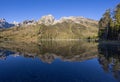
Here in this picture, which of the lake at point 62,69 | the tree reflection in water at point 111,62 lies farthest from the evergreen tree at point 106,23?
the lake at point 62,69

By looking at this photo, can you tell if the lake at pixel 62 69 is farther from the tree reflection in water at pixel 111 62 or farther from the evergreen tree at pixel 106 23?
the evergreen tree at pixel 106 23

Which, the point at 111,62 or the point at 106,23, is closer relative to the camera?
the point at 111,62

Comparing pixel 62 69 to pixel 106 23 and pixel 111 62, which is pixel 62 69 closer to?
pixel 111 62

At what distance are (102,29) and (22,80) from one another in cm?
15415

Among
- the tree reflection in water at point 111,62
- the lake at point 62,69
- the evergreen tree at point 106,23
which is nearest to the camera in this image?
the lake at point 62,69

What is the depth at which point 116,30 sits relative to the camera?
443ft

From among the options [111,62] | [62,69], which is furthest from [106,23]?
[62,69]

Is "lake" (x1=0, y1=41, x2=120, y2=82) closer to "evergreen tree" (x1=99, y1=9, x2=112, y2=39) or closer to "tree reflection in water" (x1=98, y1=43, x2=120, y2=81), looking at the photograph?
"tree reflection in water" (x1=98, y1=43, x2=120, y2=81)

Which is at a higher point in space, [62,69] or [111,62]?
[111,62]

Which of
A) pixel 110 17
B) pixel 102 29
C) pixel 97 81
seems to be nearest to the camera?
pixel 97 81

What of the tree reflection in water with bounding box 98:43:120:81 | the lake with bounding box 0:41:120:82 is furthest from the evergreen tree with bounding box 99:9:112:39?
the lake with bounding box 0:41:120:82

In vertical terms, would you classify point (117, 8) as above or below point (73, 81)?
above

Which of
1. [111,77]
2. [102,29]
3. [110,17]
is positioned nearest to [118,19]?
[110,17]

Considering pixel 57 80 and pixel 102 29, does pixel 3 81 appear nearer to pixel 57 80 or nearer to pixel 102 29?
pixel 57 80
